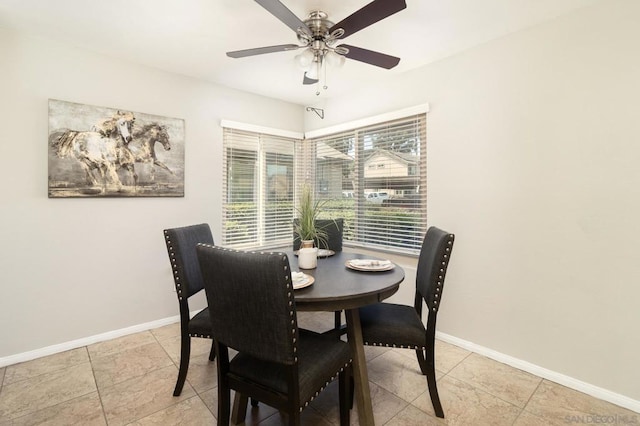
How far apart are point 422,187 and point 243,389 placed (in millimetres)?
2253

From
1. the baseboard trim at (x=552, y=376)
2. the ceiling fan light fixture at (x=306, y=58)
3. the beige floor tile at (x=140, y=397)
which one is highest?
the ceiling fan light fixture at (x=306, y=58)

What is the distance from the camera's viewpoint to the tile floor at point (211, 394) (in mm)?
1684

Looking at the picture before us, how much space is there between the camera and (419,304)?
6.95 ft

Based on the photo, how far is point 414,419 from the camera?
1675 millimetres

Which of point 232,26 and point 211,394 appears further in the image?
point 232,26

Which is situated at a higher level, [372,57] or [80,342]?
[372,57]

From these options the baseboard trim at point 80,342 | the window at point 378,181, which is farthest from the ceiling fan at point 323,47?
the baseboard trim at point 80,342

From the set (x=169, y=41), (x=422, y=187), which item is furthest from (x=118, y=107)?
(x=422, y=187)

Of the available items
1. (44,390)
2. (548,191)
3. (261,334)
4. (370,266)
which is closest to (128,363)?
(44,390)

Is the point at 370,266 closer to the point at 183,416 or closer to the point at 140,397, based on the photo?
the point at 183,416

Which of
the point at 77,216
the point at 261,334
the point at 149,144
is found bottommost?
the point at 261,334

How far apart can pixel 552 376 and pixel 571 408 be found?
291 mm

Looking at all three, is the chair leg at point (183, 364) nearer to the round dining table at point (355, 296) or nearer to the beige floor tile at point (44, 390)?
the beige floor tile at point (44, 390)

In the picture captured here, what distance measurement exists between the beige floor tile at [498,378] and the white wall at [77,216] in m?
2.70
